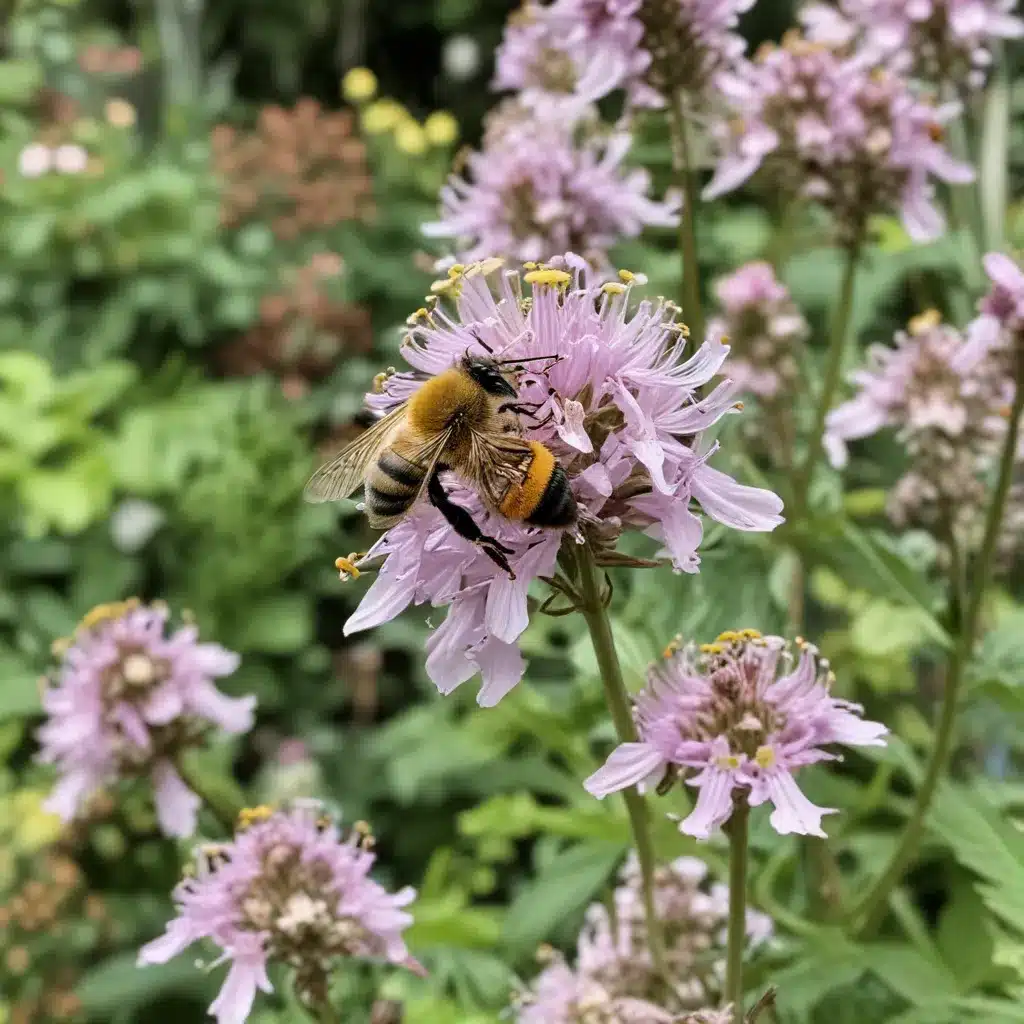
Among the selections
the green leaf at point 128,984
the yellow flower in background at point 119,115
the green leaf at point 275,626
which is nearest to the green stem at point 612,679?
the green leaf at point 128,984

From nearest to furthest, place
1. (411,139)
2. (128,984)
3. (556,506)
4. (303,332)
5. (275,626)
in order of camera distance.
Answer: (556,506) < (128,984) < (275,626) < (303,332) < (411,139)

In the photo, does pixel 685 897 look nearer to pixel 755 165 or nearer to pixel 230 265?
pixel 755 165

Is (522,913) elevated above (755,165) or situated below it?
below

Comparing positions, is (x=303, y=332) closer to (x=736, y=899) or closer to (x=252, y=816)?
(x=252, y=816)

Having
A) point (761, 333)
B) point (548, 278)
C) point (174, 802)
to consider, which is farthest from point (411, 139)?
point (548, 278)

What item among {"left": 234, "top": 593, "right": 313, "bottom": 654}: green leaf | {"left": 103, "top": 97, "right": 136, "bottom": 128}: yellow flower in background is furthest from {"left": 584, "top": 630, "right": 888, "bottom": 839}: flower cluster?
{"left": 103, "top": 97, "right": 136, "bottom": 128}: yellow flower in background

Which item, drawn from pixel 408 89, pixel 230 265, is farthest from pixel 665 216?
pixel 408 89
